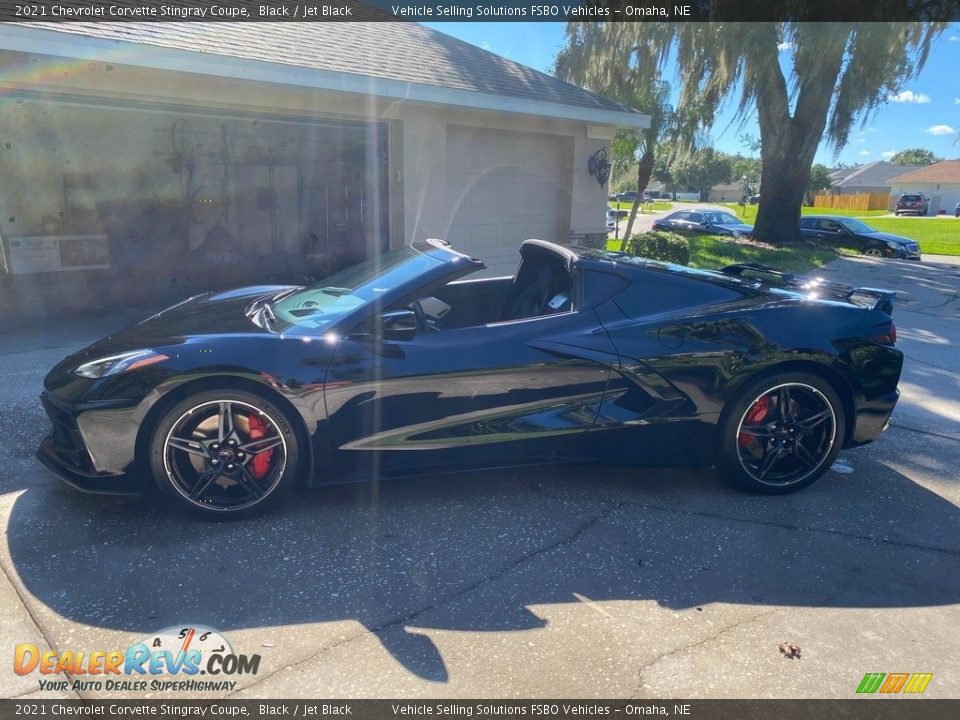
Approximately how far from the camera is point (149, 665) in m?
2.36

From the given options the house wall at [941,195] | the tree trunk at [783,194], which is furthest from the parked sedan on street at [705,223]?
the house wall at [941,195]

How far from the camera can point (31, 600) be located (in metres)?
2.65

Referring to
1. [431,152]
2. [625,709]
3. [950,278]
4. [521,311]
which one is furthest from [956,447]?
[950,278]

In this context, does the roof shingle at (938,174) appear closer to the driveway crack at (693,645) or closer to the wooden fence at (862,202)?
the wooden fence at (862,202)

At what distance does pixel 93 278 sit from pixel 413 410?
7322mm

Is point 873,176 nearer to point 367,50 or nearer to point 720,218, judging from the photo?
point 720,218

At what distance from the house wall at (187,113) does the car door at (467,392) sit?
5.46 meters

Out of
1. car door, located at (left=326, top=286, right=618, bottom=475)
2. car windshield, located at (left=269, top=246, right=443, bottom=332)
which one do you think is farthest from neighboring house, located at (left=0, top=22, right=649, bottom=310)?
car door, located at (left=326, top=286, right=618, bottom=475)

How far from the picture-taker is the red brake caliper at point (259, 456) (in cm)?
324

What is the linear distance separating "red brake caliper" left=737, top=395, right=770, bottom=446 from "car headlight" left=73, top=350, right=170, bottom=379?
2963mm

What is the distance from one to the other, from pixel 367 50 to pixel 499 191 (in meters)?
2.82

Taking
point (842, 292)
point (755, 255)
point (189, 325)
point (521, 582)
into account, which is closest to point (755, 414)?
point (842, 292)

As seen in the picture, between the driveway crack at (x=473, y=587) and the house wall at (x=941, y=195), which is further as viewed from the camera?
the house wall at (x=941, y=195)

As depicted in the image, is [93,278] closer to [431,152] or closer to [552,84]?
[431,152]
